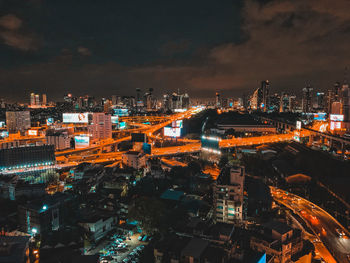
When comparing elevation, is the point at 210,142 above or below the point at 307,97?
below

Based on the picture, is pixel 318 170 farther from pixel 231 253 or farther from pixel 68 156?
pixel 68 156

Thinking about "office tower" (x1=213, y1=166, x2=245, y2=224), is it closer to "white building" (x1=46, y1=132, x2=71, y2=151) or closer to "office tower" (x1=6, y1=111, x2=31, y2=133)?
"white building" (x1=46, y1=132, x2=71, y2=151)

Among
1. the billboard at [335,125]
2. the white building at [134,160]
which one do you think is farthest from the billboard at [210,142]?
the billboard at [335,125]

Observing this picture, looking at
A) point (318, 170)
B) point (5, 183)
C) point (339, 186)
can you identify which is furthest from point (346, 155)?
point (5, 183)

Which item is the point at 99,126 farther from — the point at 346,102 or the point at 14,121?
the point at 346,102

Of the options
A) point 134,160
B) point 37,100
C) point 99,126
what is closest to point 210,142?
point 134,160

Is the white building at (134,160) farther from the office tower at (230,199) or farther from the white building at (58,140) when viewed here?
the white building at (58,140)
